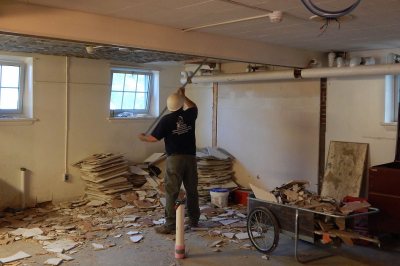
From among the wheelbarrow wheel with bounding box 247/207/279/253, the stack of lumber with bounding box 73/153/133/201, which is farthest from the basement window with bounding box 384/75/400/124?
the stack of lumber with bounding box 73/153/133/201

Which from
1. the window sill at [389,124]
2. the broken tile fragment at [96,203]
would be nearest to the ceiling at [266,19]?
the window sill at [389,124]

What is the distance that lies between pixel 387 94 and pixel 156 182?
318 centimetres

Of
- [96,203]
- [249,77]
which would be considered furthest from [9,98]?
[249,77]

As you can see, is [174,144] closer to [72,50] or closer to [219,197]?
[219,197]

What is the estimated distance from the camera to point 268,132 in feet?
18.6

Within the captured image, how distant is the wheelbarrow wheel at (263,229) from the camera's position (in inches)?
143

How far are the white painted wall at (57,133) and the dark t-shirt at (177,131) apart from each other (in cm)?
175

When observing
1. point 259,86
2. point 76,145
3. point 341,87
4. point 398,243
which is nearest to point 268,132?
point 259,86

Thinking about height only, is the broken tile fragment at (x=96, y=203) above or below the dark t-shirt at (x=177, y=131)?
below

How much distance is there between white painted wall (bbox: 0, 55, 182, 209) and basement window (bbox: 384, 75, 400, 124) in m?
3.55

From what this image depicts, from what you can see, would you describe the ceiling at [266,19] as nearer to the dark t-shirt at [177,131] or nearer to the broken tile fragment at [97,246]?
the dark t-shirt at [177,131]

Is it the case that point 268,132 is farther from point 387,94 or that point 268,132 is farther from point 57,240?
point 57,240

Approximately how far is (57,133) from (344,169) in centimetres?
362

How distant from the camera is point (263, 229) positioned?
3.82 metres
